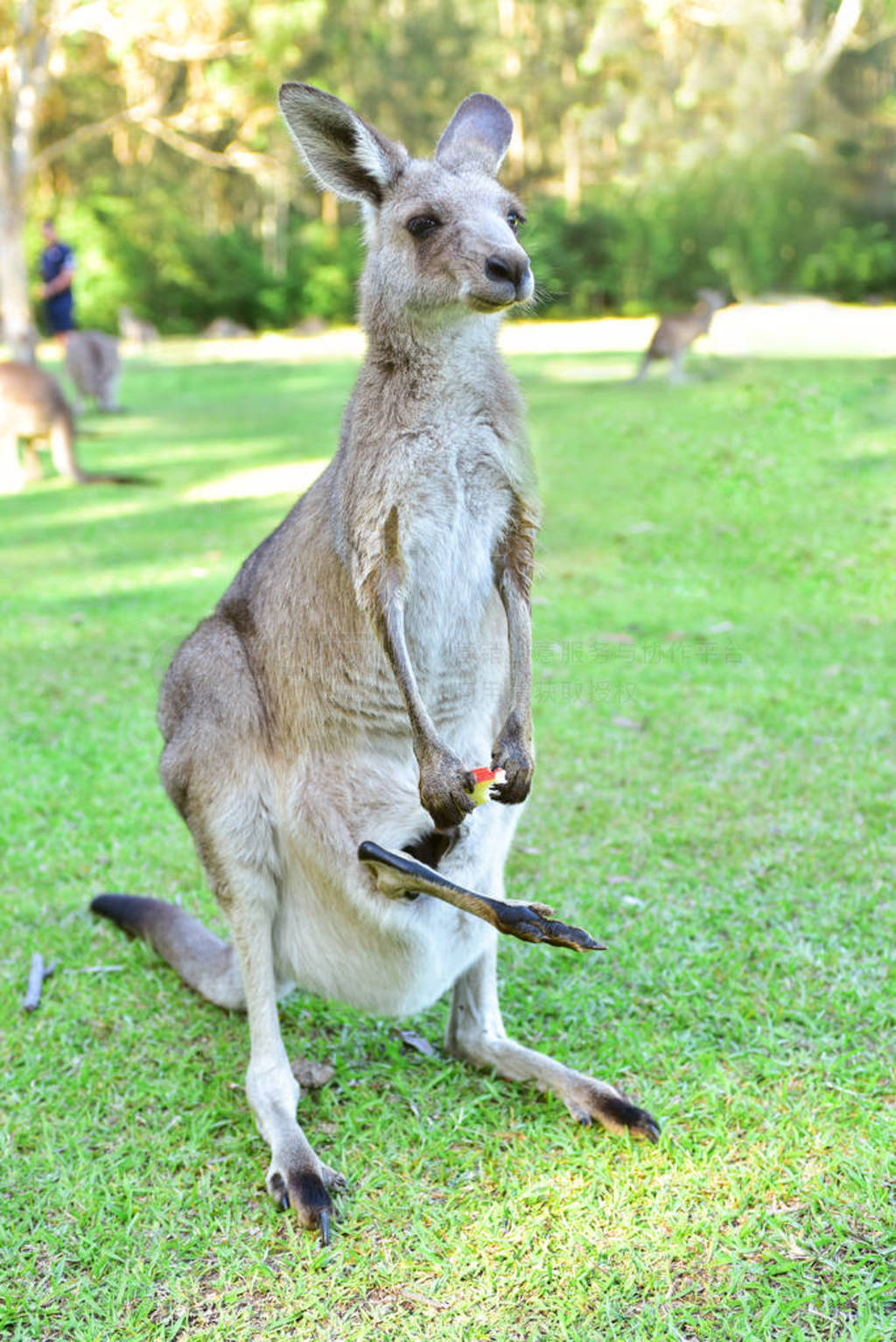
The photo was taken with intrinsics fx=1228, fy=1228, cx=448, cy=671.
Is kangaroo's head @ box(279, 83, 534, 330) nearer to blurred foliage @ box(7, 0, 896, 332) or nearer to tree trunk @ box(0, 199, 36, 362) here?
tree trunk @ box(0, 199, 36, 362)

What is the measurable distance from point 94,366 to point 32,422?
3872 mm

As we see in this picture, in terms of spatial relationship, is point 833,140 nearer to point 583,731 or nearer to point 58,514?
point 58,514

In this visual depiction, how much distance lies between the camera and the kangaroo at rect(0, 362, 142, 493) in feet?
28.2

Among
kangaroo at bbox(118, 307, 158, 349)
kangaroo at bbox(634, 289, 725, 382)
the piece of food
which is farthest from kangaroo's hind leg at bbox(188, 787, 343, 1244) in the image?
kangaroo at bbox(118, 307, 158, 349)

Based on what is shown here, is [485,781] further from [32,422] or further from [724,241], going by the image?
[724,241]

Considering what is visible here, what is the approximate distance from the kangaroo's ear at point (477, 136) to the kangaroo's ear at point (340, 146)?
122 millimetres

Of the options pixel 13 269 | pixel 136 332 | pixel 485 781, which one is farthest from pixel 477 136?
pixel 136 332

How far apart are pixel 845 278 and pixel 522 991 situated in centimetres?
2311

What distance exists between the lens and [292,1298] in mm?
1860

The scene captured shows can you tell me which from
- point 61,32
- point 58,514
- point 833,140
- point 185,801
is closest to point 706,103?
point 833,140

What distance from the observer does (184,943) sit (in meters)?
2.70

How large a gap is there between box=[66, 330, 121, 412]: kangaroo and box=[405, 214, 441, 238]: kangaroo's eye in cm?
1070

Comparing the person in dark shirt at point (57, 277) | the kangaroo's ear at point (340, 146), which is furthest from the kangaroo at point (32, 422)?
the kangaroo's ear at point (340, 146)

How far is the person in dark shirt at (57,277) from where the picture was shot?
44.6 ft
